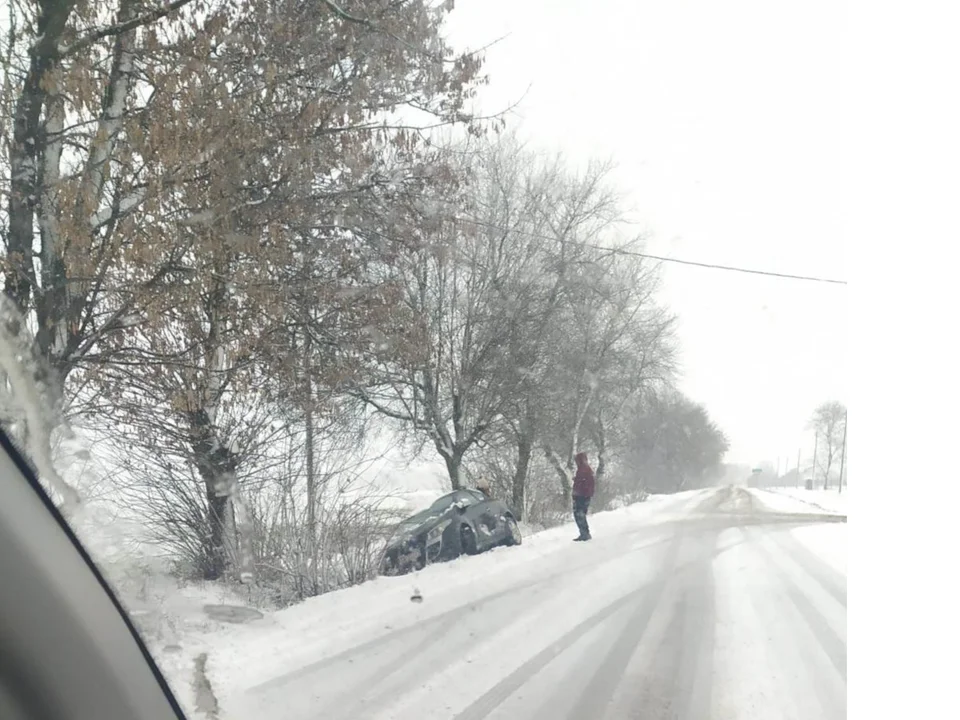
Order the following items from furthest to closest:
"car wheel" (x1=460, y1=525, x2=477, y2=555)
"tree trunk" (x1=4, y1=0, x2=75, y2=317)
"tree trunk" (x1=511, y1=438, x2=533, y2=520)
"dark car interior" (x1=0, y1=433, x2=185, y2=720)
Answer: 1. "tree trunk" (x1=511, y1=438, x2=533, y2=520)
2. "car wheel" (x1=460, y1=525, x2=477, y2=555)
3. "tree trunk" (x1=4, y1=0, x2=75, y2=317)
4. "dark car interior" (x1=0, y1=433, x2=185, y2=720)

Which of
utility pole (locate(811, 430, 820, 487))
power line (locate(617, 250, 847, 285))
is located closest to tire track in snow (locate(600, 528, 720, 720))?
utility pole (locate(811, 430, 820, 487))

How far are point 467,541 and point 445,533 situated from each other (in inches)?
3.5

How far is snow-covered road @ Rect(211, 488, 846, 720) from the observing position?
2.47 m

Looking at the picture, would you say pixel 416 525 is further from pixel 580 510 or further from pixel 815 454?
pixel 815 454

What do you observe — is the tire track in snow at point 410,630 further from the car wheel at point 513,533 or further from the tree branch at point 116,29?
the tree branch at point 116,29

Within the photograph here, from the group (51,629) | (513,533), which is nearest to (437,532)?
(513,533)

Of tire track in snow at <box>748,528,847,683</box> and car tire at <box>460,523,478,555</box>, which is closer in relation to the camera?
tire track in snow at <box>748,528,847,683</box>

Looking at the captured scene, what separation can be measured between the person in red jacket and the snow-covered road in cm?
15

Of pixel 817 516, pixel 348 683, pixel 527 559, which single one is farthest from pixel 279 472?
pixel 817 516

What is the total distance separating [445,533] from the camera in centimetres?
264

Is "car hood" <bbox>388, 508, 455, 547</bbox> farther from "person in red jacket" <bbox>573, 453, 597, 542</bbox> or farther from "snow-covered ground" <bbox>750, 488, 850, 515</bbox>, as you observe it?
"snow-covered ground" <bbox>750, 488, 850, 515</bbox>

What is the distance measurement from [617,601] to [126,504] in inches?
69.9

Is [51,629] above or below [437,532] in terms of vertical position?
below

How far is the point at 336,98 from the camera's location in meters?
2.67
